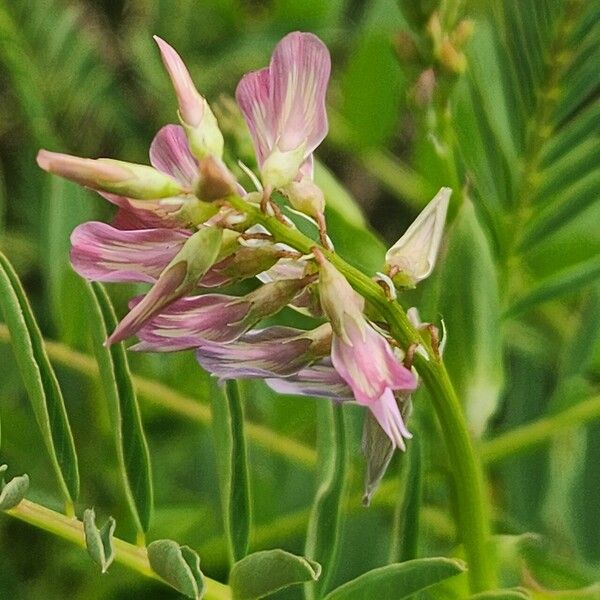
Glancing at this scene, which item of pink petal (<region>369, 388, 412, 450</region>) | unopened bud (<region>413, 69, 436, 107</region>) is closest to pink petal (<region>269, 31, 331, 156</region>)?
pink petal (<region>369, 388, 412, 450</region>)

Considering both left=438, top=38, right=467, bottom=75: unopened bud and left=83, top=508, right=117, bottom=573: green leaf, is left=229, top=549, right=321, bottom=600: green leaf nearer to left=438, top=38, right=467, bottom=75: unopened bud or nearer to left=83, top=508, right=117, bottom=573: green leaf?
left=83, top=508, right=117, bottom=573: green leaf

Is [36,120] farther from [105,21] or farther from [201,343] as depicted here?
[201,343]

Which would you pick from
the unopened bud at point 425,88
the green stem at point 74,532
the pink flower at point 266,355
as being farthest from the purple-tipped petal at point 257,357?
the unopened bud at point 425,88

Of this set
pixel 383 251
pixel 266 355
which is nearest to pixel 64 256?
pixel 383 251

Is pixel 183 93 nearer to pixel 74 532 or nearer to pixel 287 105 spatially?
pixel 287 105

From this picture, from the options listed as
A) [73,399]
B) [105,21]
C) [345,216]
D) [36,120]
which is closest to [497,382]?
[345,216]

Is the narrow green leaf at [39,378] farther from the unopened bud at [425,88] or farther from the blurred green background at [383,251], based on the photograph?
the unopened bud at [425,88]
